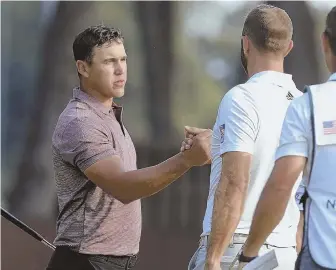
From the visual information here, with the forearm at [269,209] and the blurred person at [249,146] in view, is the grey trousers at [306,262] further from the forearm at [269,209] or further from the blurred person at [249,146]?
the blurred person at [249,146]

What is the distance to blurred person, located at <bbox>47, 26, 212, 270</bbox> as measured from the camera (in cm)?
297

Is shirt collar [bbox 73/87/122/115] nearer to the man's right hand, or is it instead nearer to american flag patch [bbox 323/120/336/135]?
the man's right hand

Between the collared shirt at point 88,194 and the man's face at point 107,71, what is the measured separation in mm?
117

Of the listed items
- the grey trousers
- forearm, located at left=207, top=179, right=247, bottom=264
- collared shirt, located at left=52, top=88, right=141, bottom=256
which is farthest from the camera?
collared shirt, located at left=52, top=88, right=141, bottom=256

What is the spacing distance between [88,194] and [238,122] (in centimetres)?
71

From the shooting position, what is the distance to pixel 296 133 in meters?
2.11

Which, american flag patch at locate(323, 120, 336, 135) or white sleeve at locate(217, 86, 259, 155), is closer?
american flag patch at locate(323, 120, 336, 135)

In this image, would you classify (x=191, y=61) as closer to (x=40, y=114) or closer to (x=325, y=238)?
(x=40, y=114)

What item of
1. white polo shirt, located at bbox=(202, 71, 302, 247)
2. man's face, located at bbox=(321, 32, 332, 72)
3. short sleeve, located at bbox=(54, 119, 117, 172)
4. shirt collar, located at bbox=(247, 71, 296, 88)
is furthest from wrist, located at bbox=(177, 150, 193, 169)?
man's face, located at bbox=(321, 32, 332, 72)

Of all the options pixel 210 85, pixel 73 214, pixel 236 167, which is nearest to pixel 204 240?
pixel 236 167

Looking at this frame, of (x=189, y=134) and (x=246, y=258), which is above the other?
(x=189, y=134)

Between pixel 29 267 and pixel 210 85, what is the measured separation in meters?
1.70

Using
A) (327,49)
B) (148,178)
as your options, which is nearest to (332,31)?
(327,49)

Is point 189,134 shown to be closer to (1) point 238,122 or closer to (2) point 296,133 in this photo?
(1) point 238,122
